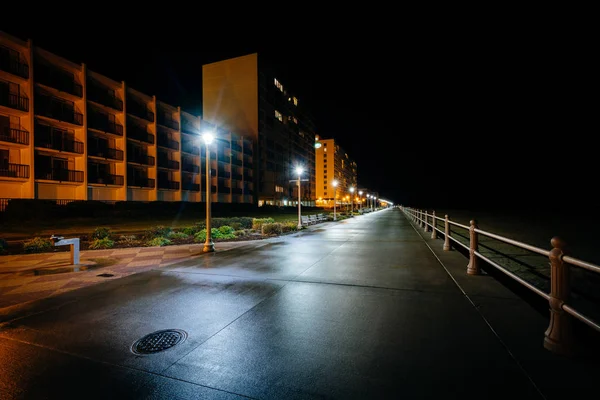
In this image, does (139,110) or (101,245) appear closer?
(101,245)

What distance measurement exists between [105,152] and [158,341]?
37.0m

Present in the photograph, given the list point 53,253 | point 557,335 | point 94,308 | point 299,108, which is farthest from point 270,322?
point 299,108

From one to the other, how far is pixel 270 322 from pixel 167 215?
34282 millimetres

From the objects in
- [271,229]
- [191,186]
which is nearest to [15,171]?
[191,186]

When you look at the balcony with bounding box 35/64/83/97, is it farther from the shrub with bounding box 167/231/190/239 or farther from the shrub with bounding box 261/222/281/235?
the shrub with bounding box 261/222/281/235

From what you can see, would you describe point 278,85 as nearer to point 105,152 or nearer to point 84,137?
point 105,152

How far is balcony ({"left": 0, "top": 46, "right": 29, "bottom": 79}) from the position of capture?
2511 cm

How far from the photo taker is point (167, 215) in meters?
34.7

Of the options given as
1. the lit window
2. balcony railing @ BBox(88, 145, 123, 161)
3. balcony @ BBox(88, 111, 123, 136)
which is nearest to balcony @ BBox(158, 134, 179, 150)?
balcony @ BBox(88, 111, 123, 136)

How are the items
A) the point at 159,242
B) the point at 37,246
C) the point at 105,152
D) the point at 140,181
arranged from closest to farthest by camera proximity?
the point at 37,246
the point at 159,242
the point at 105,152
the point at 140,181

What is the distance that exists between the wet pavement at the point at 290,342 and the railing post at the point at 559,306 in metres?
0.16

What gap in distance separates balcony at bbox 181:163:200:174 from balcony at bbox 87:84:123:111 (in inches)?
460

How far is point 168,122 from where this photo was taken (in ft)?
140

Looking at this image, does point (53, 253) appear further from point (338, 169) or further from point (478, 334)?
point (338, 169)
